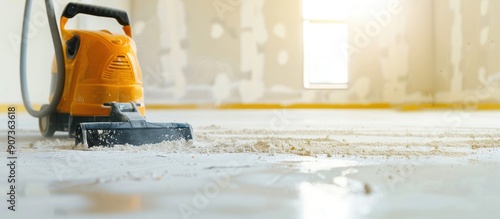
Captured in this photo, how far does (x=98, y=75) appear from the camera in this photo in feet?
6.52

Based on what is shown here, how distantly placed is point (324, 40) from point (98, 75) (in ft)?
17.5

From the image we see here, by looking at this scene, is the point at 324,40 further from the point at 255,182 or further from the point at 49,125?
the point at 255,182

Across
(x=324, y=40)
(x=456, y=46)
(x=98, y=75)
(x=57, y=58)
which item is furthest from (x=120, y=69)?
(x=456, y=46)

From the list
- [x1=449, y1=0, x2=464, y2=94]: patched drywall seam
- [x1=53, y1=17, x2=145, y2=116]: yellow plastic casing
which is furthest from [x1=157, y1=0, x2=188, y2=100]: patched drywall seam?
[x1=53, y1=17, x2=145, y2=116]: yellow plastic casing

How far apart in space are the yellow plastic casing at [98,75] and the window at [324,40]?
511 cm

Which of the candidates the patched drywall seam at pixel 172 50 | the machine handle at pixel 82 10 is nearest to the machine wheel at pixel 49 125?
the machine handle at pixel 82 10

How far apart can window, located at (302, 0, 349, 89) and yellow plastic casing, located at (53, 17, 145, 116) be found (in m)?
5.11

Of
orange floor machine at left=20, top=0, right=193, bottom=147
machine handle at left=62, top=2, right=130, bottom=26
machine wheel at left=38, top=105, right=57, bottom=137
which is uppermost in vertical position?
machine handle at left=62, top=2, right=130, bottom=26

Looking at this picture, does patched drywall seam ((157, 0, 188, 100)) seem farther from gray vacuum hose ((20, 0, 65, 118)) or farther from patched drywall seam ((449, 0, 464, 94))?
gray vacuum hose ((20, 0, 65, 118))

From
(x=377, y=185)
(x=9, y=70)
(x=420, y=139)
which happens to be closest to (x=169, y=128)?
(x=377, y=185)

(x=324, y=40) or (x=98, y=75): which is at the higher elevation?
(x=324, y=40)

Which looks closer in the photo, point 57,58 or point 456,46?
point 57,58

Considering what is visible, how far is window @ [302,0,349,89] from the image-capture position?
6.94 metres

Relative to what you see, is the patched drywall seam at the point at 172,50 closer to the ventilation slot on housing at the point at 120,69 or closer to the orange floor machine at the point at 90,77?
the orange floor machine at the point at 90,77
